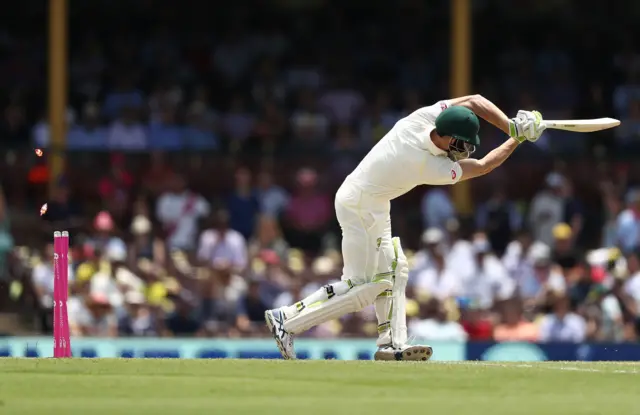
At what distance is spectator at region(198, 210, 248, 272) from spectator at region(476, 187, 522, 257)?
2846 mm

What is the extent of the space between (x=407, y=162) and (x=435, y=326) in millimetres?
6005

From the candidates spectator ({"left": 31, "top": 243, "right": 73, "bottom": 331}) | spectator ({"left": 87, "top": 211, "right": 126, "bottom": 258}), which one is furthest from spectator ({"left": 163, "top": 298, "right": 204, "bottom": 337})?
spectator ({"left": 87, "top": 211, "right": 126, "bottom": 258})

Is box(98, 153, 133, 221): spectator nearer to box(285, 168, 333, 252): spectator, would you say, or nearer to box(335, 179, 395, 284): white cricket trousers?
box(285, 168, 333, 252): spectator

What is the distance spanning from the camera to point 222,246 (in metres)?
17.8

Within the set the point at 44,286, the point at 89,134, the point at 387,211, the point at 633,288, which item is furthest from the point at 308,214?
the point at 387,211

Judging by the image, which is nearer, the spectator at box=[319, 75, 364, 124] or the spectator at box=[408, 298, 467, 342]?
the spectator at box=[408, 298, 467, 342]

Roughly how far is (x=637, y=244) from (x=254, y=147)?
5045mm

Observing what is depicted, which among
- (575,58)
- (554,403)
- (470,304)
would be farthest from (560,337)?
(554,403)

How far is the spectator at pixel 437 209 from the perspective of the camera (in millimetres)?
18656

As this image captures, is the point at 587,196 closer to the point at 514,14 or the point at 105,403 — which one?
the point at 514,14

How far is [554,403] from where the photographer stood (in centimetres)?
841

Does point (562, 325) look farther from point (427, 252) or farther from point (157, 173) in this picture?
point (157, 173)

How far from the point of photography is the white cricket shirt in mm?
10656

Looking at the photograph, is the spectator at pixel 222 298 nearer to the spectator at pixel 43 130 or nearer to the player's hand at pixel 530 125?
Result: the spectator at pixel 43 130
